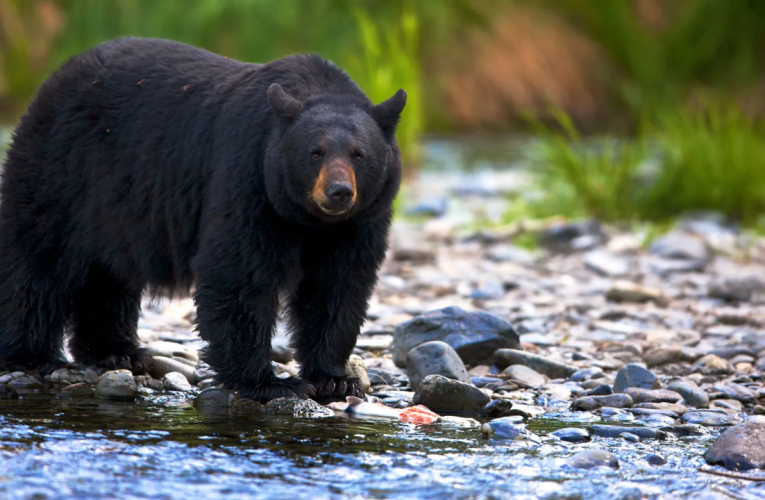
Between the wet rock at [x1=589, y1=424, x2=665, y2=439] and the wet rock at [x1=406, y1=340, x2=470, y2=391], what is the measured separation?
82 centimetres

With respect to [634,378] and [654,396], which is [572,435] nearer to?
[654,396]

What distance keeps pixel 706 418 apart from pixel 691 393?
0.30m

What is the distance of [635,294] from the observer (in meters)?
6.88

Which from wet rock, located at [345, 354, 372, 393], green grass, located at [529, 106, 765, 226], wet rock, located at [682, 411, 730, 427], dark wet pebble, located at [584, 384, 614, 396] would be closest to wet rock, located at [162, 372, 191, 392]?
wet rock, located at [345, 354, 372, 393]

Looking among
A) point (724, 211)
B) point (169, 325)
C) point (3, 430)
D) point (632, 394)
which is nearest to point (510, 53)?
point (724, 211)

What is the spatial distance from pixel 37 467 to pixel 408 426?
4.64 feet

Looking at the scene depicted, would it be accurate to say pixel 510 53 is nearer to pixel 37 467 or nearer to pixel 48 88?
pixel 48 88

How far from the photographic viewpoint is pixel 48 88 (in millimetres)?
4977

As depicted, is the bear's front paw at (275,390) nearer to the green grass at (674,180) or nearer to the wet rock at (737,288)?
the wet rock at (737,288)

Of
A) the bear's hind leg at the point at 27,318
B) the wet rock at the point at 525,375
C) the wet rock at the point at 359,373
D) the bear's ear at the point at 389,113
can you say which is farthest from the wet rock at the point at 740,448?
the bear's hind leg at the point at 27,318

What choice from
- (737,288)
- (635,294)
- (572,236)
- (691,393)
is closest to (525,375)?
(691,393)

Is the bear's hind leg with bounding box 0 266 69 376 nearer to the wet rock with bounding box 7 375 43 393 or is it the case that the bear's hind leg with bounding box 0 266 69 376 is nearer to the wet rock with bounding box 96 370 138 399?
the wet rock with bounding box 7 375 43 393

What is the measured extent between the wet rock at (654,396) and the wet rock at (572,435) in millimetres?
679

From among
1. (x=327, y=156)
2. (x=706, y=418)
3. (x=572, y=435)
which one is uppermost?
(x=327, y=156)
